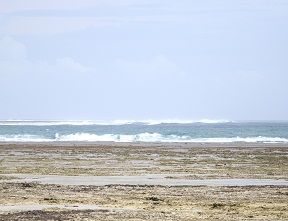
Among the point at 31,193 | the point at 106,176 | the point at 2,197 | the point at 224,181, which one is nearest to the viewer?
the point at 2,197

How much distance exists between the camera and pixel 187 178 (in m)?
26.6

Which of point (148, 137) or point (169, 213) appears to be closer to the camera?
point (169, 213)

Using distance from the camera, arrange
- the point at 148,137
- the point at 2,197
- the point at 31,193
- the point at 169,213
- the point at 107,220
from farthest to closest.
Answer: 1. the point at 148,137
2. the point at 31,193
3. the point at 2,197
4. the point at 169,213
5. the point at 107,220

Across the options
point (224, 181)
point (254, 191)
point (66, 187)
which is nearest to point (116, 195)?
point (66, 187)

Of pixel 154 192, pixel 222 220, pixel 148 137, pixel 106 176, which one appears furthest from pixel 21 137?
pixel 222 220

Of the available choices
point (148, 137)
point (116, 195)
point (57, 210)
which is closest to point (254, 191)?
point (116, 195)

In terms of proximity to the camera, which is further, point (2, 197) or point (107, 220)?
point (2, 197)

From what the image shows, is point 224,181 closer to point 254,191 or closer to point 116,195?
point 254,191

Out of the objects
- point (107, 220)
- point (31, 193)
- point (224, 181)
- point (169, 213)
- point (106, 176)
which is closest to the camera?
point (107, 220)

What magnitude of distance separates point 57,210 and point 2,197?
3019mm

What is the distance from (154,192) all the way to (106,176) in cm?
703

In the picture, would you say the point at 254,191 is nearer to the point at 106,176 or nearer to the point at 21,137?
the point at 106,176

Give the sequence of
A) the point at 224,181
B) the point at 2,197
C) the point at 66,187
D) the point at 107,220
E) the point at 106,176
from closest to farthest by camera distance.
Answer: the point at 107,220
the point at 2,197
the point at 66,187
the point at 224,181
the point at 106,176

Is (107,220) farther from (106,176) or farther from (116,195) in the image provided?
(106,176)
